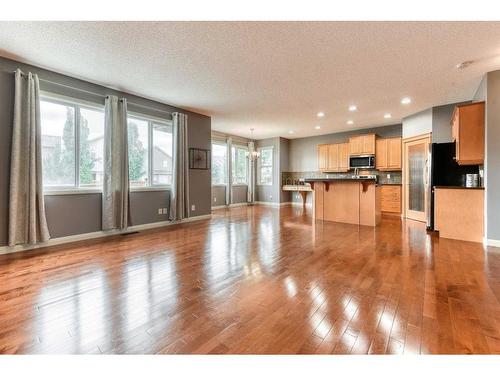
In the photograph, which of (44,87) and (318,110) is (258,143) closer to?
(318,110)

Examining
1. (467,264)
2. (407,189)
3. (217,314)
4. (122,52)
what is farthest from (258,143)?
(217,314)

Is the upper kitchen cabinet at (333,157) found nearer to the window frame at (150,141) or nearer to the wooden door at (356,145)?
the wooden door at (356,145)

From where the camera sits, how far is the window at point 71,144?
13.2ft

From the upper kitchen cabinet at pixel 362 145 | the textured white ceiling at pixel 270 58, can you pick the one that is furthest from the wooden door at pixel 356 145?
the textured white ceiling at pixel 270 58

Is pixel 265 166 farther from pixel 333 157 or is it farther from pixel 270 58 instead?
pixel 270 58

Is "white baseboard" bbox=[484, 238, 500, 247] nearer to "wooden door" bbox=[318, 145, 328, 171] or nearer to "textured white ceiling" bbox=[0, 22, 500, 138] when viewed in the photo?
"textured white ceiling" bbox=[0, 22, 500, 138]

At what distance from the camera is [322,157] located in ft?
30.3

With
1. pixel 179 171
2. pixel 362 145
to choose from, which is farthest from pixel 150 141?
pixel 362 145

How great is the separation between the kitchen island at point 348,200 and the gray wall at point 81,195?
313cm

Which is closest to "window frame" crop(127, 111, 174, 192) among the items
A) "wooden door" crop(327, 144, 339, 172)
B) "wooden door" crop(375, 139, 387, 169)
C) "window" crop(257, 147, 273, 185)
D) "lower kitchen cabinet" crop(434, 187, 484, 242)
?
"window" crop(257, 147, 273, 185)

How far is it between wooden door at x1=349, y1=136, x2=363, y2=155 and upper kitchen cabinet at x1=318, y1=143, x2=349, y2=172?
0.23m

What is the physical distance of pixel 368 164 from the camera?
7.91 meters

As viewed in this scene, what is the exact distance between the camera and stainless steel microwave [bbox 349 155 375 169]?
310 inches

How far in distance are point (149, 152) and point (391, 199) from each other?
695cm
